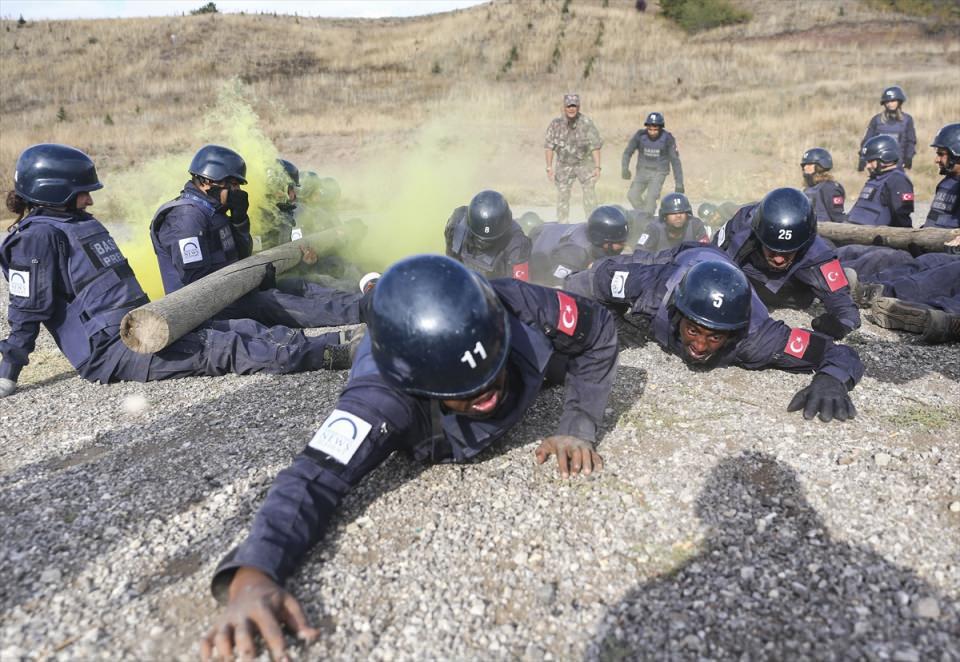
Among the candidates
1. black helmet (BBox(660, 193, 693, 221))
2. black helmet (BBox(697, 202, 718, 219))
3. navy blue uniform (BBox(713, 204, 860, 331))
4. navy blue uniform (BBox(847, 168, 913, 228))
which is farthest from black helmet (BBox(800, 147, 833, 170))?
navy blue uniform (BBox(713, 204, 860, 331))

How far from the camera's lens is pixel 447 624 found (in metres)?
2.13

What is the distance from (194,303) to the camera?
15.6 ft

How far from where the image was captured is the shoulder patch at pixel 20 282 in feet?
14.4

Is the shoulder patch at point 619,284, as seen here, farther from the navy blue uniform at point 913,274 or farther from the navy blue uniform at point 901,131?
the navy blue uniform at point 901,131

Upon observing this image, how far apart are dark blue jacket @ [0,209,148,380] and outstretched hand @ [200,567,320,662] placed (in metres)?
3.27

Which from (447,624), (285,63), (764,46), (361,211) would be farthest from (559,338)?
(764,46)

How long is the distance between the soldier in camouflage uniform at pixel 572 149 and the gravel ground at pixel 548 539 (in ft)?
25.7

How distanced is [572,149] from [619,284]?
6954 millimetres

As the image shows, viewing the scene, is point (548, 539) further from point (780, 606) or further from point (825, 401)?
point (825, 401)

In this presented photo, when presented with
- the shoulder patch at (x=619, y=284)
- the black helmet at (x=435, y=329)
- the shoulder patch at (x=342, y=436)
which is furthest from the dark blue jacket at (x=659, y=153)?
the shoulder patch at (x=342, y=436)

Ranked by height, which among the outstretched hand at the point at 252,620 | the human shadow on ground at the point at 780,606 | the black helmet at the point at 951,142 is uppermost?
the black helmet at the point at 951,142

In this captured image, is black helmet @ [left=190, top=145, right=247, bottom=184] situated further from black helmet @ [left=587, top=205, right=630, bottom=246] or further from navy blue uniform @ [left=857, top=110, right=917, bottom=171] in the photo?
navy blue uniform @ [left=857, top=110, right=917, bottom=171]

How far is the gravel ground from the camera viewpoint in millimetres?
2074

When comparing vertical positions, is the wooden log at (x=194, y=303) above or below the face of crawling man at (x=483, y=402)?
below
